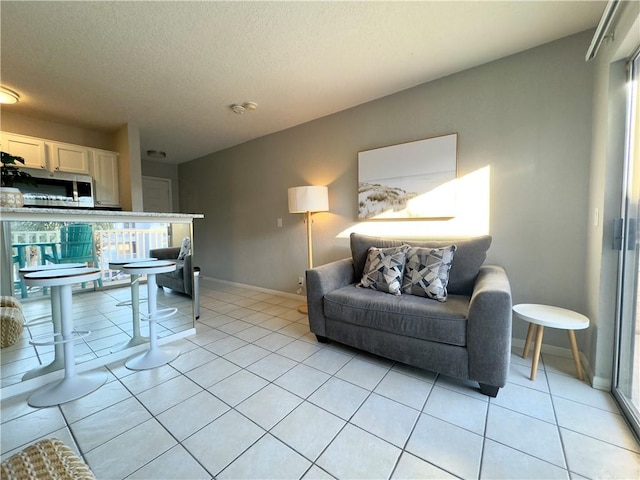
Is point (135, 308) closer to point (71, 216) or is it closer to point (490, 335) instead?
point (71, 216)

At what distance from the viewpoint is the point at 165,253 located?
92.7 inches

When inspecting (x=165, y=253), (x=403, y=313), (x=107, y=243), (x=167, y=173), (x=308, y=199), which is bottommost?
(x=403, y=313)

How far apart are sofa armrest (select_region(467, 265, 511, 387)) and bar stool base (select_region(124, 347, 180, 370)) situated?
86.0 inches

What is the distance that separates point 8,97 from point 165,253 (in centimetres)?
232

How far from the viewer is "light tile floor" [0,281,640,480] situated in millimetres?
1146

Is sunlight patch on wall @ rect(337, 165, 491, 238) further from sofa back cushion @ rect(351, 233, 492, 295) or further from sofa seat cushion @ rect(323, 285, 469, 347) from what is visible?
sofa seat cushion @ rect(323, 285, 469, 347)

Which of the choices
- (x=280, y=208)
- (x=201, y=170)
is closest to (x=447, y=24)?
(x=280, y=208)

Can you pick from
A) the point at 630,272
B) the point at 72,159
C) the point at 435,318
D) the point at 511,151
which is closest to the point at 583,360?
the point at 630,272

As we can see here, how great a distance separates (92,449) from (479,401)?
6.72ft

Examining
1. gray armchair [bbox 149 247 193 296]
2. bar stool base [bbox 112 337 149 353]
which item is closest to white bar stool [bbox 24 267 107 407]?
bar stool base [bbox 112 337 149 353]

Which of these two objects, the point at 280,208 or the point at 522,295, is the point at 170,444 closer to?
the point at 522,295

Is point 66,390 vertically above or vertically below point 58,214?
below

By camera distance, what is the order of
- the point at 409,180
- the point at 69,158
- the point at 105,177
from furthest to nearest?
the point at 105,177, the point at 69,158, the point at 409,180

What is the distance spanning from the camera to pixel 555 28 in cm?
183
